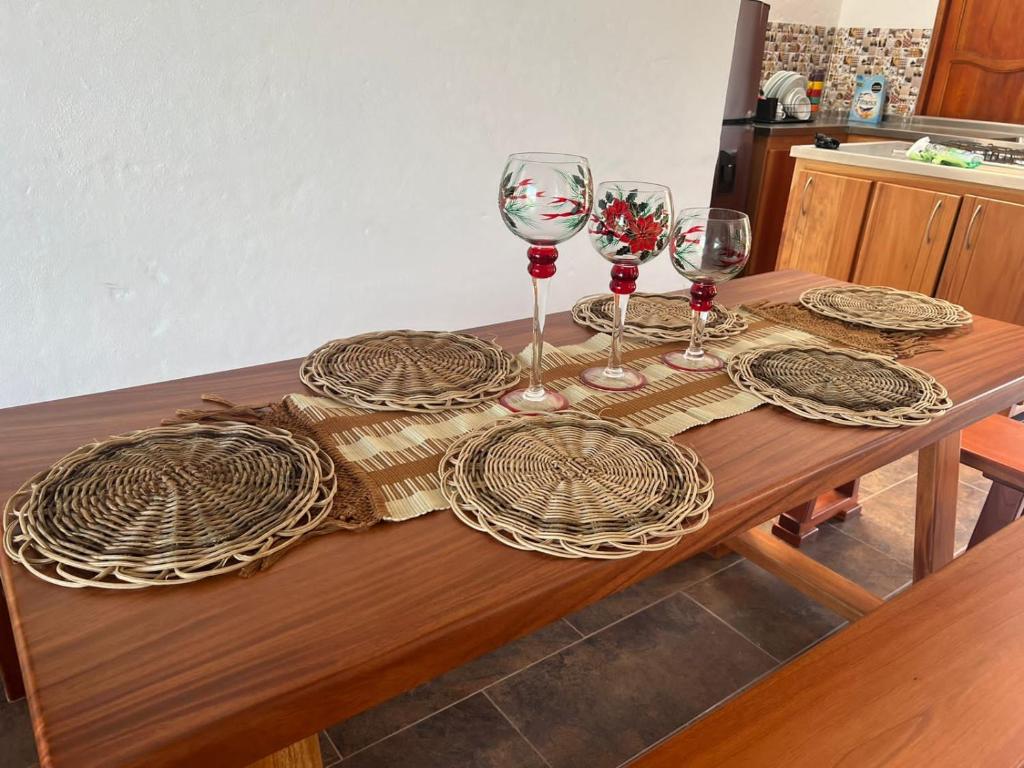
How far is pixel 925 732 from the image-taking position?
0.91m

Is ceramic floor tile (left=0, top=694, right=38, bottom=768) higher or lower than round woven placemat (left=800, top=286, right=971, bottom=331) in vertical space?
lower

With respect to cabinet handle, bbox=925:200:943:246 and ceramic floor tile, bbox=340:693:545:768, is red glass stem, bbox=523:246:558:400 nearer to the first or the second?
ceramic floor tile, bbox=340:693:545:768

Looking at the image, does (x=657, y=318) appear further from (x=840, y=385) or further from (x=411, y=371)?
(x=411, y=371)

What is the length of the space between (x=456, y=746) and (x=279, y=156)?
1.39 meters

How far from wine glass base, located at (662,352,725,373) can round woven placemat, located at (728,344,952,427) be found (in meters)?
0.02

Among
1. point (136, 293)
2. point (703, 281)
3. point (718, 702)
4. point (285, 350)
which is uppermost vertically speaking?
point (703, 281)

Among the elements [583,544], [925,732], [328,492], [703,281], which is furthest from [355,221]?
[925,732]

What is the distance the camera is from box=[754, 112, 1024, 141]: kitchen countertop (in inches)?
152

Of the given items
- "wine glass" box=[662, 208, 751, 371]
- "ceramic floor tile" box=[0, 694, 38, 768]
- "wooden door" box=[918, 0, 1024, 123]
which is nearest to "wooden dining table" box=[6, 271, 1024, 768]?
"wine glass" box=[662, 208, 751, 371]

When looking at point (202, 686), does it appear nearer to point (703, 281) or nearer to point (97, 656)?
point (97, 656)

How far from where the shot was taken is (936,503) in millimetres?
1590

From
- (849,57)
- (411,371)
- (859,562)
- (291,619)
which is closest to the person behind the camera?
(291,619)

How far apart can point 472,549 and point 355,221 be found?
4.89 ft

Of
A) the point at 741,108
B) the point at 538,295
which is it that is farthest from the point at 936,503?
the point at 741,108
